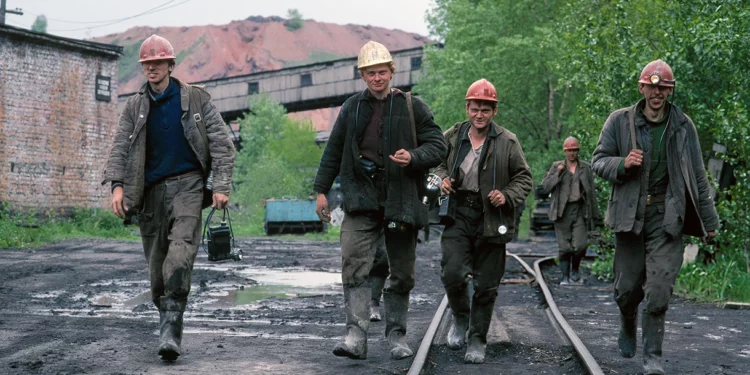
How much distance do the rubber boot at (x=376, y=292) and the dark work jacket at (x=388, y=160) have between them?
A: 6.61 ft

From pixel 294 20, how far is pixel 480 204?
189 m

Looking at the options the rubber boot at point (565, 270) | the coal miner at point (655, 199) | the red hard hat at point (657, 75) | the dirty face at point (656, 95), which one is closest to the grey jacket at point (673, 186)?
the coal miner at point (655, 199)

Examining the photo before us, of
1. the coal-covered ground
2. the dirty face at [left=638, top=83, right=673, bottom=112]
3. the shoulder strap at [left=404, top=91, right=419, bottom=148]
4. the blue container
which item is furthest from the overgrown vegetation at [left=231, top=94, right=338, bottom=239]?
the dirty face at [left=638, top=83, right=673, bottom=112]

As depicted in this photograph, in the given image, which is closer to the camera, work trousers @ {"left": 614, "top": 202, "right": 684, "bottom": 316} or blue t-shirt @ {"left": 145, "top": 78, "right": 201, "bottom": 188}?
work trousers @ {"left": 614, "top": 202, "right": 684, "bottom": 316}

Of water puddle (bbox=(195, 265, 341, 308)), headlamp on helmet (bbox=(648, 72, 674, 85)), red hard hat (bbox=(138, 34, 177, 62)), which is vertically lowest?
water puddle (bbox=(195, 265, 341, 308))

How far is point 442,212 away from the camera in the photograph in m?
7.09

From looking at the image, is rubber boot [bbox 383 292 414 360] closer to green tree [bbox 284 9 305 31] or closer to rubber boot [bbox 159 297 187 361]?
rubber boot [bbox 159 297 187 361]

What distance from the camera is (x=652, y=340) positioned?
646 cm

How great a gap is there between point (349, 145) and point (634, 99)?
953 cm

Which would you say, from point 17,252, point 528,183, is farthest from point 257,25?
point 528,183

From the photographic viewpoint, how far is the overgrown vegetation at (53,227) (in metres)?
24.3

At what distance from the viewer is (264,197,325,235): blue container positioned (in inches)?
1513

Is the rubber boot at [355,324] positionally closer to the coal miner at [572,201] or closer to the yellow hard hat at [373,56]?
the yellow hard hat at [373,56]

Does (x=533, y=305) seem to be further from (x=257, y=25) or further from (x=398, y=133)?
(x=257, y=25)
